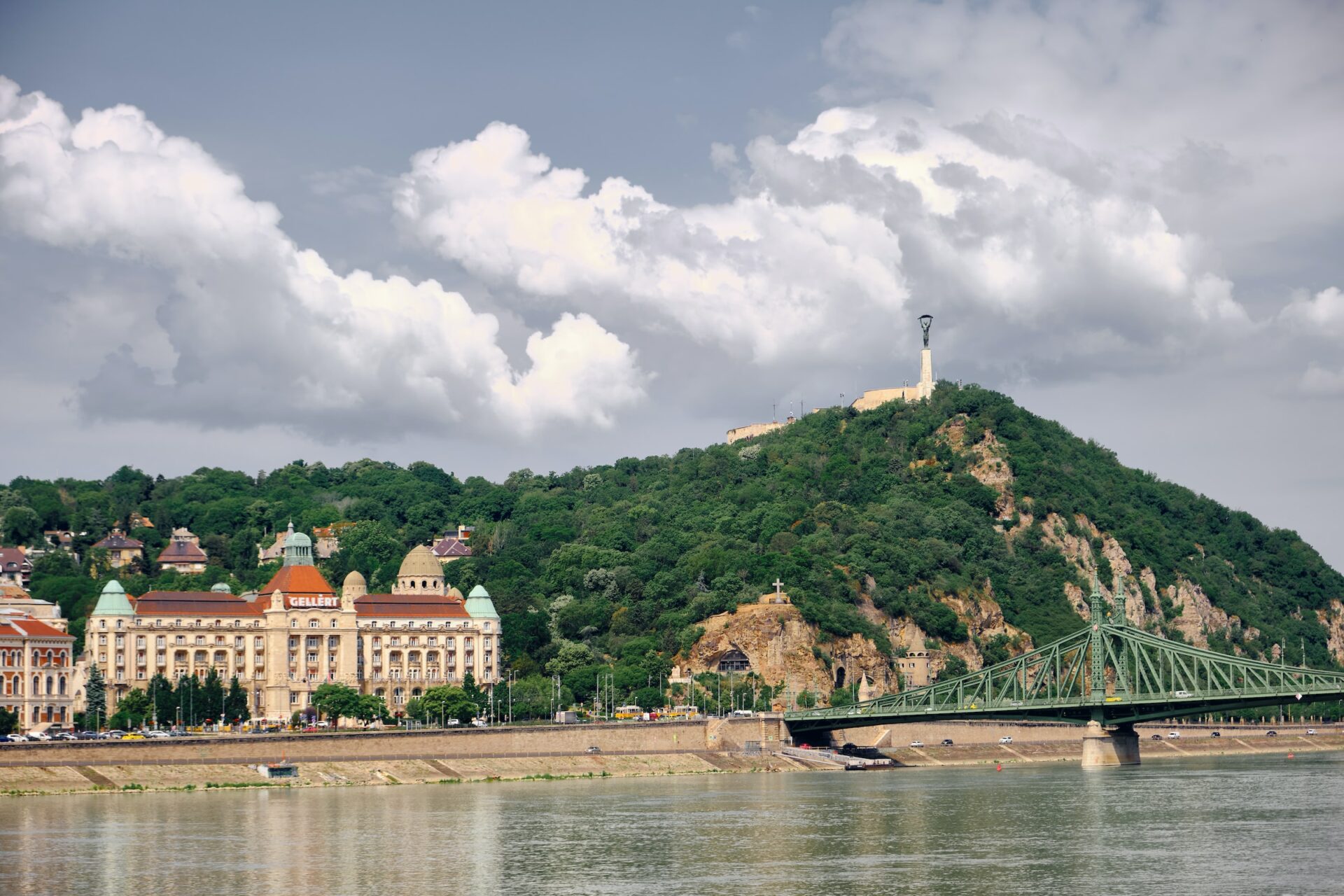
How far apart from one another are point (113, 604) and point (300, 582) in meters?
14.9

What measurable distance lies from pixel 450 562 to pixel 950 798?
346 ft

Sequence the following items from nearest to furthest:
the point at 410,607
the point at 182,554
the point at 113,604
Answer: the point at 113,604 → the point at 410,607 → the point at 182,554

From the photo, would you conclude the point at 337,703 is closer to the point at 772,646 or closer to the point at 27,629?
the point at 27,629

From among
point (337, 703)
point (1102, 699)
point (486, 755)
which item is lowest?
point (486, 755)

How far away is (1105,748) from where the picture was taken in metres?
127

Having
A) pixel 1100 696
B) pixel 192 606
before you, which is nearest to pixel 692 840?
pixel 1100 696

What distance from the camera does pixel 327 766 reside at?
10975cm

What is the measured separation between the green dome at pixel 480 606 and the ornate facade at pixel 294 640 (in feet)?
0.47

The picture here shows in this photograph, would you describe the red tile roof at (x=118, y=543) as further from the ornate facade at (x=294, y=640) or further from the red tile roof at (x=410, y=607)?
the red tile roof at (x=410, y=607)

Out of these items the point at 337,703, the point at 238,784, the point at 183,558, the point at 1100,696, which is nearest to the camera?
the point at 238,784

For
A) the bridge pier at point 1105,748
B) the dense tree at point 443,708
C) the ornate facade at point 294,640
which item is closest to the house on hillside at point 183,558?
the ornate facade at point 294,640

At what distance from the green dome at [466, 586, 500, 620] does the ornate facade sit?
0.14 meters

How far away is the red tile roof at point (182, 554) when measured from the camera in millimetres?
193625

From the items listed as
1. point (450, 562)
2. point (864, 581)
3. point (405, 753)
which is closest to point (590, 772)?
point (405, 753)
